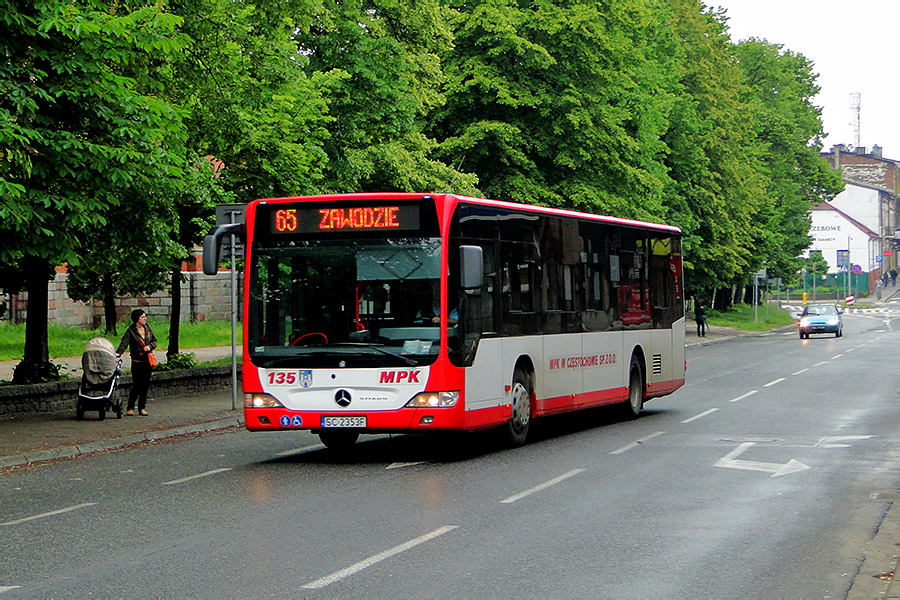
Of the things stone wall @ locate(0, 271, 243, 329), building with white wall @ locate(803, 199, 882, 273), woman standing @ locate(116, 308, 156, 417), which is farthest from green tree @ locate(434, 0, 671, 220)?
building with white wall @ locate(803, 199, 882, 273)

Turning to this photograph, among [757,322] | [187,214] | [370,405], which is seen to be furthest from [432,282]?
[757,322]

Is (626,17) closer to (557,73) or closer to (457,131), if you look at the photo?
(557,73)

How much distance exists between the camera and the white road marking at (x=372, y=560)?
7473 mm

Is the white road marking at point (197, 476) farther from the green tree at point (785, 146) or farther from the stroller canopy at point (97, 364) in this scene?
the green tree at point (785, 146)

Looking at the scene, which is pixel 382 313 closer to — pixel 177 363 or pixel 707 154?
pixel 177 363

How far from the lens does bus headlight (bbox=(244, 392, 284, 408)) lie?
45.6ft

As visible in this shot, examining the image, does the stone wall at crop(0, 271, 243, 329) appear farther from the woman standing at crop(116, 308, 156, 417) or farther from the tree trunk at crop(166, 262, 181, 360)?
the woman standing at crop(116, 308, 156, 417)

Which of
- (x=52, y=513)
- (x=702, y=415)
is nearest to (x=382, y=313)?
(x=52, y=513)

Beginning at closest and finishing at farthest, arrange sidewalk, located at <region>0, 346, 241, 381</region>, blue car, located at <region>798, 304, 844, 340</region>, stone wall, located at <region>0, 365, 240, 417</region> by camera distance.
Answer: stone wall, located at <region>0, 365, 240, 417</region> < sidewalk, located at <region>0, 346, 241, 381</region> < blue car, located at <region>798, 304, 844, 340</region>

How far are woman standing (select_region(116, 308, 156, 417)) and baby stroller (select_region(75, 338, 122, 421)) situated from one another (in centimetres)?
31

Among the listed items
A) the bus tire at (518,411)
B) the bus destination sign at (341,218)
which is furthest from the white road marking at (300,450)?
the bus destination sign at (341,218)

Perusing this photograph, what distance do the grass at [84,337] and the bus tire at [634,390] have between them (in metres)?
19.1

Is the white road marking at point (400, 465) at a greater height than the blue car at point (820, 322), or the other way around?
the blue car at point (820, 322)

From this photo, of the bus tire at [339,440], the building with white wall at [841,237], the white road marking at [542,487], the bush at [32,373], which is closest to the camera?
the white road marking at [542,487]
